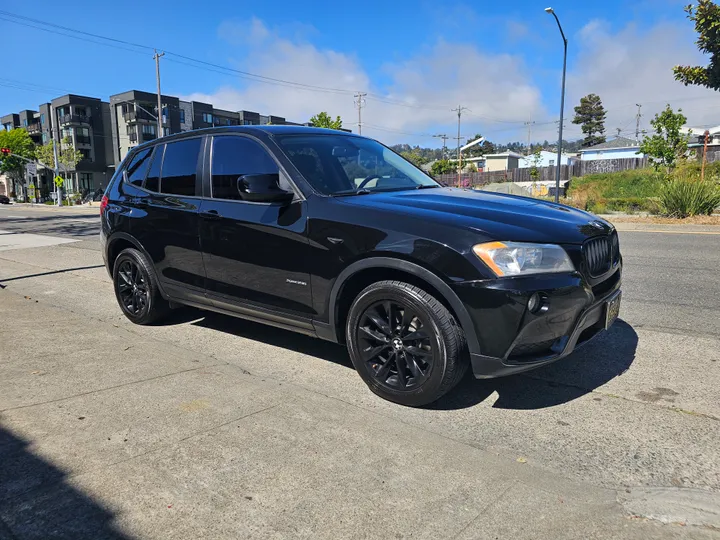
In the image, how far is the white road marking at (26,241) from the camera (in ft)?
43.0

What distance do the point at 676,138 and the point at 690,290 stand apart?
3488 centimetres

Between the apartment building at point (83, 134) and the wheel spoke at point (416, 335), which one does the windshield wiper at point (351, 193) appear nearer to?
the wheel spoke at point (416, 335)

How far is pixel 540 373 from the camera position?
391 cm

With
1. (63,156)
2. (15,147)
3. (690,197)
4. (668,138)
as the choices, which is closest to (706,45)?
(690,197)

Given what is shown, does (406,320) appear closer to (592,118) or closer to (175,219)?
(175,219)

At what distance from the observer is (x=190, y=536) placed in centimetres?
218

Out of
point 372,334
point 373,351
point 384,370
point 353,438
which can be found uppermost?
point 372,334

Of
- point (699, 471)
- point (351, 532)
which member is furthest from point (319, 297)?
point (699, 471)

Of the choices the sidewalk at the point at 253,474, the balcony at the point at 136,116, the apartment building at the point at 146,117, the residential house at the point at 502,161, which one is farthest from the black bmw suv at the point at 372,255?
the residential house at the point at 502,161

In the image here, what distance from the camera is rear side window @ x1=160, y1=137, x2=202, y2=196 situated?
4574mm

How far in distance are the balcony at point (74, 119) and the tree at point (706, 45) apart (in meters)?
72.1

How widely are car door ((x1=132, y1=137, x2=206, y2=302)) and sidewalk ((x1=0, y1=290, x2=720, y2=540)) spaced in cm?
109

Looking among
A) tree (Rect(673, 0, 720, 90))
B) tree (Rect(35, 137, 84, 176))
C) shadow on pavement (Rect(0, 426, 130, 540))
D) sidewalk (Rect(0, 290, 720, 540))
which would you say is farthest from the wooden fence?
tree (Rect(35, 137, 84, 176))

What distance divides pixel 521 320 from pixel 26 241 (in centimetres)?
1491
